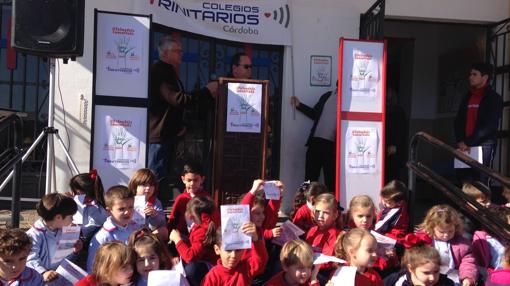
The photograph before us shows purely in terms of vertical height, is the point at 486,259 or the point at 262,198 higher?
the point at 262,198

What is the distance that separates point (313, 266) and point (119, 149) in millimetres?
2552

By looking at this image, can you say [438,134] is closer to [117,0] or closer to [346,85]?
[346,85]

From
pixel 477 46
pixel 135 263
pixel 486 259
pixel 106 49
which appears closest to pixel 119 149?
pixel 106 49

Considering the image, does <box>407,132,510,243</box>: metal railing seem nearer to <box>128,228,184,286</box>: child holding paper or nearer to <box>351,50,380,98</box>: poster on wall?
<box>351,50,380,98</box>: poster on wall

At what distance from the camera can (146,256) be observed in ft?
10.9

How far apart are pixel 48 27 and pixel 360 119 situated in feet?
10.4

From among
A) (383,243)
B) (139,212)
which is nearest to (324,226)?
(383,243)

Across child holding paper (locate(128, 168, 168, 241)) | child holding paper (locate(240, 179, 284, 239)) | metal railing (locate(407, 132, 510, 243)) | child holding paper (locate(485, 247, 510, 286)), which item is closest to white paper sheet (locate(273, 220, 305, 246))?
child holding paper (locate(240, 179, 284, 239))

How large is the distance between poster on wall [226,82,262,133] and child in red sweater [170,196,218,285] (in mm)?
1601

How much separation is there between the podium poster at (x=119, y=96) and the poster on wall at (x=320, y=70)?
2.27 m

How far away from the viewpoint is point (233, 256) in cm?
343

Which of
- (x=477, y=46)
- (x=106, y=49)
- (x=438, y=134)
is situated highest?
(x=477, y=46)

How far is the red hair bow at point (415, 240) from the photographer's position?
163 inches

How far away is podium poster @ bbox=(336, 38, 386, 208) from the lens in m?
5.86
